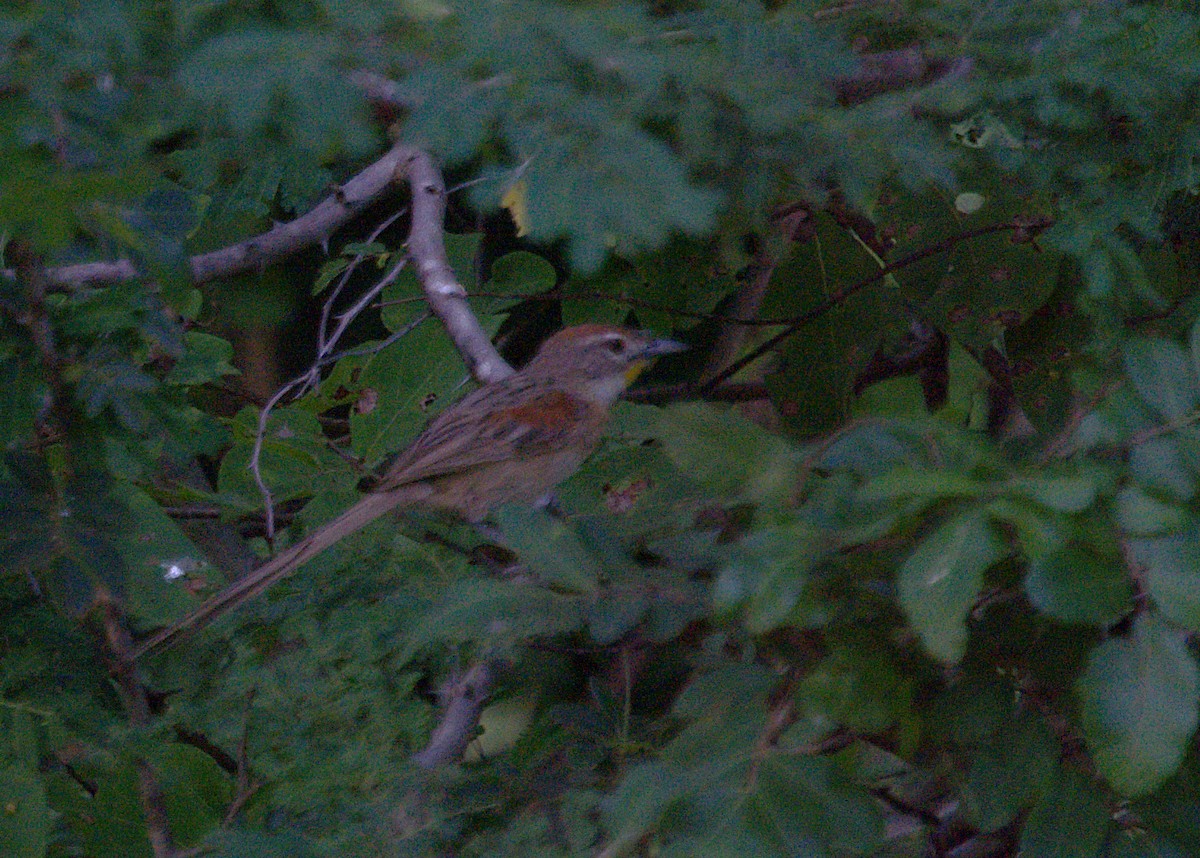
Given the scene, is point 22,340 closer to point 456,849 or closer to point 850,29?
point 456,849

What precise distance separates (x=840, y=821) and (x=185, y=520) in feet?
10.7

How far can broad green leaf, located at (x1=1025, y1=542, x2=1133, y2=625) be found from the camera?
6.02 ft

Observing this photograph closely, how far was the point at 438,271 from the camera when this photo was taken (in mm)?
4629

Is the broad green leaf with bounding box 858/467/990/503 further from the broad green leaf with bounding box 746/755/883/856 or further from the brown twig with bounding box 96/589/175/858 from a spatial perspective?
the brown twig with bounding box 96/589/175/858

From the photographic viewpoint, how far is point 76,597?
110 inches

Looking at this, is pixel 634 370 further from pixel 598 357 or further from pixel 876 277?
pixel 876 277

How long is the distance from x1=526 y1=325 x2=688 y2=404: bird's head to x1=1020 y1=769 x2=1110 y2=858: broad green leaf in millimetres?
3431

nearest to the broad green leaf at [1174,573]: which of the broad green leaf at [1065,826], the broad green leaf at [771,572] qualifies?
the broad green leaf at [771,572]

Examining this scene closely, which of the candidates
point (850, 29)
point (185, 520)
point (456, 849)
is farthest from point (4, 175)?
point (185, 520)

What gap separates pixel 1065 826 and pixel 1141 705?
42cm

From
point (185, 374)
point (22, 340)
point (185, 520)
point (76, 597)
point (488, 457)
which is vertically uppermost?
point (22, 340)

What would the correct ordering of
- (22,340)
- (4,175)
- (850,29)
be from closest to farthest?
1. (4,175)
2. (22,340)
3. (850,29)

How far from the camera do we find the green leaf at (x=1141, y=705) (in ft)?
6.20

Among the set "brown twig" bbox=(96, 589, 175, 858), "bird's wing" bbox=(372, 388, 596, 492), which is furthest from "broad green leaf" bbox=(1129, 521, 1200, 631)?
"bird's wing" bbox=(372, 388, 596, 492)
